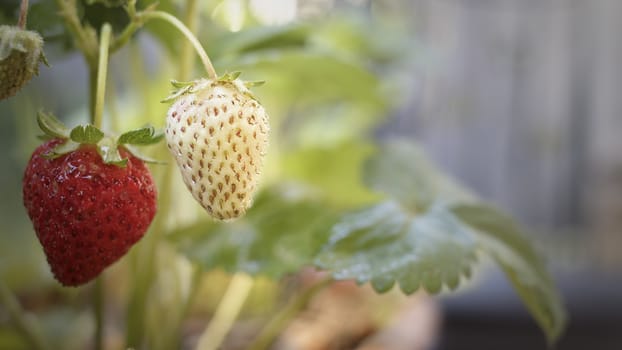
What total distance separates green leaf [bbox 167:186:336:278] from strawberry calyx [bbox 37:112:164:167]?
207 millimetres

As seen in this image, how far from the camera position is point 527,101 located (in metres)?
3.26

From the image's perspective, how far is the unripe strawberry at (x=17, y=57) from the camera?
326mm

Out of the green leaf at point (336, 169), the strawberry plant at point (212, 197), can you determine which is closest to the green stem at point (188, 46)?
the strawberry plant at point (212, 197)

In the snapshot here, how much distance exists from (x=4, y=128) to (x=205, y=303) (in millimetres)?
618

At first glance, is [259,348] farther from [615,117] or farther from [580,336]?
[615,117]

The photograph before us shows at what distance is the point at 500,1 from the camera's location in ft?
10.4

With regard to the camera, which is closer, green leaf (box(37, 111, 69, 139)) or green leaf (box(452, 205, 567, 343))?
green leaf (box(37, 111, 69, 139))

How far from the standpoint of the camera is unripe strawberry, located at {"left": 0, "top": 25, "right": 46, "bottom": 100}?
1.07ft

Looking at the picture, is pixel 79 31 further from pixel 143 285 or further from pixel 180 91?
pixel 143 285

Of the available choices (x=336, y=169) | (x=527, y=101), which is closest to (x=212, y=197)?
(x=336, y=169)

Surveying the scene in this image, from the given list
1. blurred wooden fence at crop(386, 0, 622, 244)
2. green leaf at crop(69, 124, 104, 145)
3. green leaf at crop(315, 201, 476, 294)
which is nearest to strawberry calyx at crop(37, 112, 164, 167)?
green leaf at crop(69, 124, 104, 145)

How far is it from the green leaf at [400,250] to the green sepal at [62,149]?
0.64 feet

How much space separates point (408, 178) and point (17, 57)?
445 millimetres

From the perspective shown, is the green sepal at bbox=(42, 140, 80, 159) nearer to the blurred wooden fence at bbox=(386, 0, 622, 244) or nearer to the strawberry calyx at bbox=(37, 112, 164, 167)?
the strawberry calyx at bbox=(37, 112, 164, 167)
